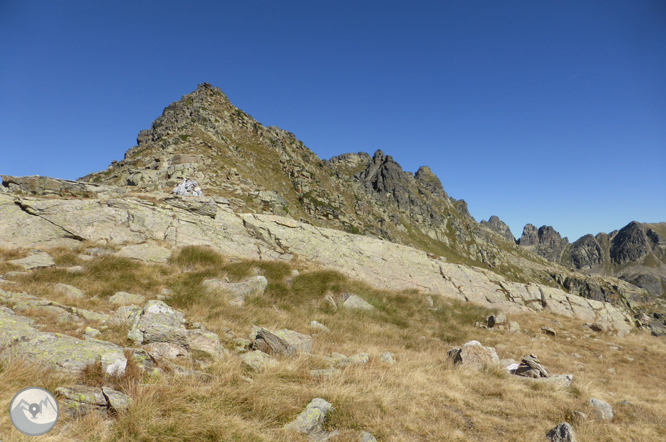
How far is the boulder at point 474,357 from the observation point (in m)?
10.3

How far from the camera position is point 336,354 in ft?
30.8

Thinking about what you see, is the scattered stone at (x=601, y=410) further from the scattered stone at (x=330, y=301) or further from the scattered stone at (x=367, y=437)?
the scattered stone at (x=330, y=301)

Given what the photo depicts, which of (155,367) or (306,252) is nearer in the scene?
(155,367)

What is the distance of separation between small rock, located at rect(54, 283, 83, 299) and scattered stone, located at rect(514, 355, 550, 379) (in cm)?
1670

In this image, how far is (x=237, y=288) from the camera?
538 inches

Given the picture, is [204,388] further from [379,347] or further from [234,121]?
[234,121]

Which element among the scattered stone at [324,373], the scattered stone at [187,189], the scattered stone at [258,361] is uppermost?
the scattered stone at [187,189]

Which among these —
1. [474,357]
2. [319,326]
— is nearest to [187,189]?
[319,326]

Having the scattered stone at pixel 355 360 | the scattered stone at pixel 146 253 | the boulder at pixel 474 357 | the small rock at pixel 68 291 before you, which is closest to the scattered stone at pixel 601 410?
the boulder at pixel 474 357

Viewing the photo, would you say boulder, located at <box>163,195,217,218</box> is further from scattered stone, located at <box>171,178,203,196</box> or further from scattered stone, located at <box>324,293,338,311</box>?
scattered stone, located at <box>324,293,338,311</box>

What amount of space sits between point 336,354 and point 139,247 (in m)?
13.1

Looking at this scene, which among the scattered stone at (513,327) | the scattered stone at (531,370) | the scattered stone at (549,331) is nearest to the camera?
the scattered stone at (531,370)

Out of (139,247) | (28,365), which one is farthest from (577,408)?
(139,247)

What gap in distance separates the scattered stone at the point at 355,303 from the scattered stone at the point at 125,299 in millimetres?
9714
